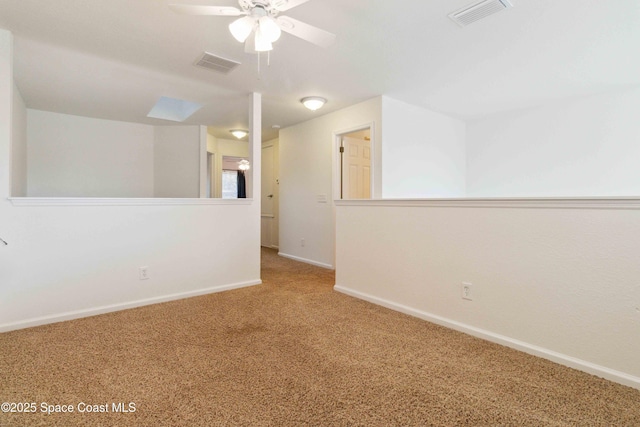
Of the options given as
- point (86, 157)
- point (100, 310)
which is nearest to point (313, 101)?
point (100, 310)

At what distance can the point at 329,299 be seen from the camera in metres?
3.28

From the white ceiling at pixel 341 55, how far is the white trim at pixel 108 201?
1.35 metres

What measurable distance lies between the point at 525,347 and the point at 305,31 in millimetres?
2601

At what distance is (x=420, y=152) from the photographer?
4.62 meters

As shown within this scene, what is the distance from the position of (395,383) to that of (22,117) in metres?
5.60

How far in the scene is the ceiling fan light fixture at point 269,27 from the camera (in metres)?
1.90

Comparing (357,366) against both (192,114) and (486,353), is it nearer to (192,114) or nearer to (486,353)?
(486,353)

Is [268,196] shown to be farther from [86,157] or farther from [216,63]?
[216,63]

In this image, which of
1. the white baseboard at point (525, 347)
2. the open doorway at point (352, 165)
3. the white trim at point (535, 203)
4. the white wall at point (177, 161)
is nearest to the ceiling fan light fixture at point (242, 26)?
the white trim at point (535, 203)

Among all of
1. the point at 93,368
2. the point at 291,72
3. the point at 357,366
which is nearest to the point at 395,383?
the point at 357,366

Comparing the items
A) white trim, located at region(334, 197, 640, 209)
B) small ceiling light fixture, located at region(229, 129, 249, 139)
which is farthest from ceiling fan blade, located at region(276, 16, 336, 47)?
small ceiling light fixture, located at region(229, 129, 249, 139)

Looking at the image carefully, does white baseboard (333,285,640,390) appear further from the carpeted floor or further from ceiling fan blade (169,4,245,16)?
ceiling fan blade (169,4,245,16)

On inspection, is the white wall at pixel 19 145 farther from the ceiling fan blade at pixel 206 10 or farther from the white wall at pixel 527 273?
the white wall at pixel 527 273

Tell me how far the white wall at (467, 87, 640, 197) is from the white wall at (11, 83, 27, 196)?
21.2 ft
